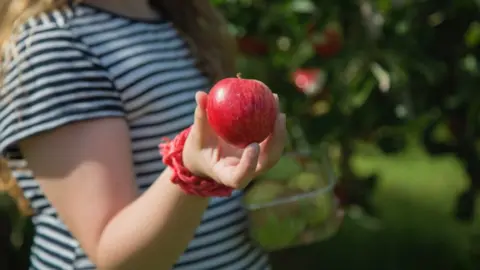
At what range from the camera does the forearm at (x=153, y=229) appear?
847mm

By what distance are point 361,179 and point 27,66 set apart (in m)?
1.13

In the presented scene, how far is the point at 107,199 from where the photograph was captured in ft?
2.95

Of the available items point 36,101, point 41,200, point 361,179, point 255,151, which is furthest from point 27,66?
point 361,179

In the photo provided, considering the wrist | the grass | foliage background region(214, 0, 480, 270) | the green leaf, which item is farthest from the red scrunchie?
the grass

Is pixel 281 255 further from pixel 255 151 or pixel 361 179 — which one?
pixel 255 151

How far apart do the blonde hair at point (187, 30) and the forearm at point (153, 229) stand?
0.23 meters

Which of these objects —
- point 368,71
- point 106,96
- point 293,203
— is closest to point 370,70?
point 368,71

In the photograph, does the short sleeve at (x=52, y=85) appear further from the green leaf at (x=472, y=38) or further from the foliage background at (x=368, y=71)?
the green leaf at (x=472, y=38)

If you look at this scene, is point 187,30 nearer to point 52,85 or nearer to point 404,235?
point 52,85

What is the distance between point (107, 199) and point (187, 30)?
363 millimetres

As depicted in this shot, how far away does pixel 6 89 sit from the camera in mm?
951

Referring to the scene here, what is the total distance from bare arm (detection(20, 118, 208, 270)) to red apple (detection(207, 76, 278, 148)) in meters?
0.10

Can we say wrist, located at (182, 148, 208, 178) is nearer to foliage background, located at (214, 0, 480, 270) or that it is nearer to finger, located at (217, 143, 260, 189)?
finger, located at (217, 143, 260, 189)

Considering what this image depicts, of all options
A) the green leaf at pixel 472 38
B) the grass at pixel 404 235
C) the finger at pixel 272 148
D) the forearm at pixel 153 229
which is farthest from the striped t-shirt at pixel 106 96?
the grass at pixel 404 235
